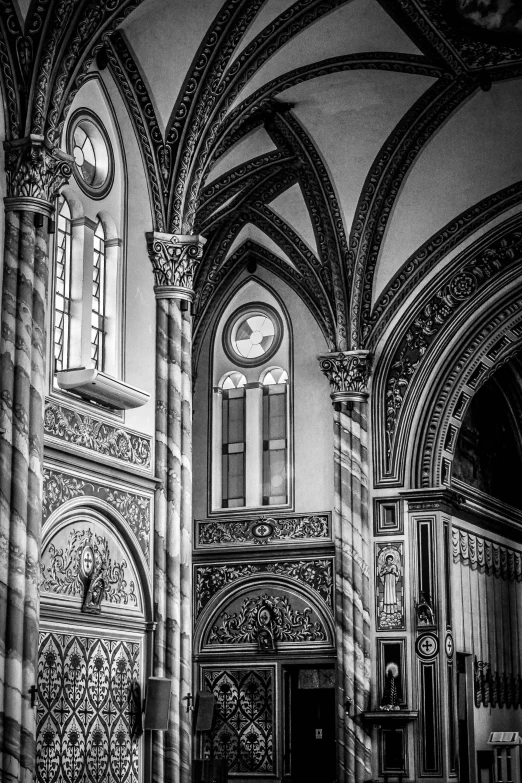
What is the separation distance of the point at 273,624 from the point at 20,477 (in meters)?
9.67

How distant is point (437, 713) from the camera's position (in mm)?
20953

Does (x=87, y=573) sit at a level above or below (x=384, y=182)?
below

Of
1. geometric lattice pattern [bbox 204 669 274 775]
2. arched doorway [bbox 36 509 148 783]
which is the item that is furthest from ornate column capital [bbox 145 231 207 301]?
geometric lattice pattern [bbox 204 669 274 775]

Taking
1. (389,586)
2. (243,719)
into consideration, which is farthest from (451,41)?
(243,719)

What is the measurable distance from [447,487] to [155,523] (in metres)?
6.87

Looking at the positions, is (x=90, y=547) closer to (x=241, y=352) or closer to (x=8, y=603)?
(x=8, y=603)

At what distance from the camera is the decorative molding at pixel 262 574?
73.4 ft

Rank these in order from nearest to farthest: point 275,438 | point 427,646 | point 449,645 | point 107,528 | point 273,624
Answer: point 107,528 → point 427,646 → point 449,645 → point 273,624 → point 275,438

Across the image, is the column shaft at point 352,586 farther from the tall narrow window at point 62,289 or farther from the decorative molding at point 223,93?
the tall narrow window at point 62,289

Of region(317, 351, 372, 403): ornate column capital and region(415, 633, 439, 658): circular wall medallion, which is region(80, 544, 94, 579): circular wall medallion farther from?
region(317, 351, 372, 403): ornate column capital

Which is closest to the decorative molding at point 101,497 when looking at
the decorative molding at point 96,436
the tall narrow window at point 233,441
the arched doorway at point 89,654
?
the arched doorway at point 89,654

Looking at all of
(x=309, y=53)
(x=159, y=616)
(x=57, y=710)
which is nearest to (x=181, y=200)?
(x=309, y=53)

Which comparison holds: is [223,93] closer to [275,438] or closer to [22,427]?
[22,427]

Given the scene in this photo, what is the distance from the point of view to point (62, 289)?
53.5ft
